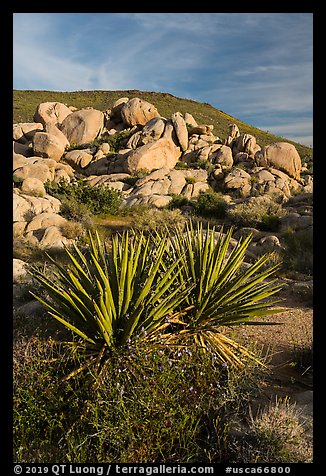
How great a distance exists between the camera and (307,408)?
3938 millimetres

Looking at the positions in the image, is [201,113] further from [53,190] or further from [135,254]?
[135,254]

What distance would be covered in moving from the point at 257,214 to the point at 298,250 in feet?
14.6

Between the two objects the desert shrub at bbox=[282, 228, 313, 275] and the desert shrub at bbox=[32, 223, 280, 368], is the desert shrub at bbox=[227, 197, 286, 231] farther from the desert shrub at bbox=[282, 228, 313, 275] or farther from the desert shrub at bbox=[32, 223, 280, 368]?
the desert shrub at bbox=[32, 223, 280, 368]

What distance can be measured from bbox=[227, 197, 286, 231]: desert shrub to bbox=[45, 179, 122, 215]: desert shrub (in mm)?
5154

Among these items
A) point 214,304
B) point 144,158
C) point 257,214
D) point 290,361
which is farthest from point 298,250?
point 144,158

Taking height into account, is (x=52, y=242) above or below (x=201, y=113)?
below

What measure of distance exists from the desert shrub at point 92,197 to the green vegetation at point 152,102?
28351 mm

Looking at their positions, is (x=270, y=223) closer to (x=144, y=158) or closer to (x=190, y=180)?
(x=190, y=180)

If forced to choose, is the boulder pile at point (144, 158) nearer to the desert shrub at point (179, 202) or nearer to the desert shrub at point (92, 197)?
the desert shrub at point (179, 202)

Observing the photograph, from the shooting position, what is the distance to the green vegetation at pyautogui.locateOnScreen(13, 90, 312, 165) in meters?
48.9

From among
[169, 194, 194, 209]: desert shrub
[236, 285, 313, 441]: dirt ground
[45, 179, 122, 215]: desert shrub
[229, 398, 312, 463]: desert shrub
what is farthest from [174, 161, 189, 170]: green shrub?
[229, 398, 312, 463]: desert shrub

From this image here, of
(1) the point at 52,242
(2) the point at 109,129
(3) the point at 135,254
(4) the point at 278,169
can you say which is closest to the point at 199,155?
(4) the point at 278,169

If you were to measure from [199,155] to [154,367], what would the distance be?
26.7 m

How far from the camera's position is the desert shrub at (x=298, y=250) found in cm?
1029
